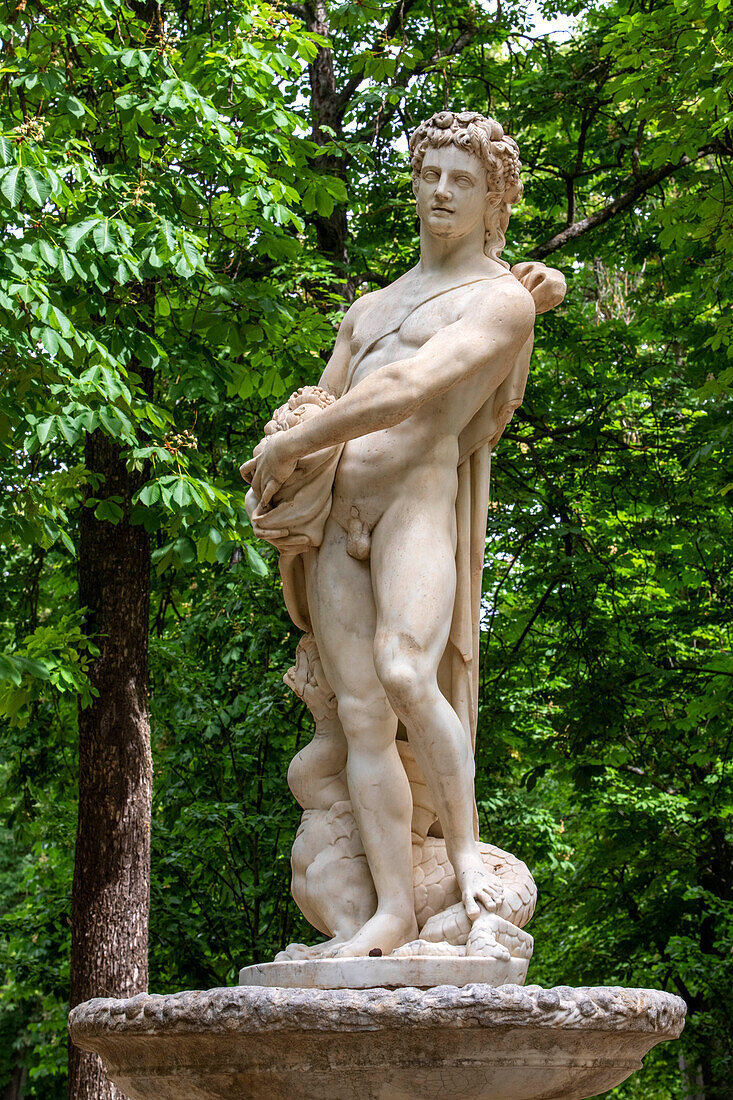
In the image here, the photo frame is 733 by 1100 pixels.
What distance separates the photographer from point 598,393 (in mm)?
10914

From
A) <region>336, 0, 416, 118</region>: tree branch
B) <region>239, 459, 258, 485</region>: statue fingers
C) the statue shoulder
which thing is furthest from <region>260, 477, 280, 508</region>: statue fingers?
<region>336, 0, 416, 118</region>: tree branch

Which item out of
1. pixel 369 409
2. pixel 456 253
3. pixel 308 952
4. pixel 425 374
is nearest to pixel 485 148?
pixel 456 253

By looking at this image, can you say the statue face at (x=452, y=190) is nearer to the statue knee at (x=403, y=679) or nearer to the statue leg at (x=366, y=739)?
the statue leg at (x=366, y=739)

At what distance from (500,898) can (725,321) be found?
5052 mm

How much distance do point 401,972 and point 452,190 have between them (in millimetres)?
2544

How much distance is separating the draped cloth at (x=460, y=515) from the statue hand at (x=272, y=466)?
0.04 m

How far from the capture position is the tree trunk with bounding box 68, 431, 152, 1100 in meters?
7.67

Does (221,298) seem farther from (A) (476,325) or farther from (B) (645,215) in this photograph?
(B) (645,215)

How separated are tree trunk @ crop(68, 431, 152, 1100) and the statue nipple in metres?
3.66

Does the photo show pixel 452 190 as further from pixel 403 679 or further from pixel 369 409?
pixel 403 679

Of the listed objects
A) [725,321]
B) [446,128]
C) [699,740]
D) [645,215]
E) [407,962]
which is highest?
[645,215]

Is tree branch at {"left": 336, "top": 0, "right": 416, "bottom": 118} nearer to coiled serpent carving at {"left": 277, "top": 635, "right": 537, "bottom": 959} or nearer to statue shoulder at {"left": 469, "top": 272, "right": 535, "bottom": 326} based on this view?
statue shoulder at {"left": 469, "top": 272, "right": 535, "bottom": 326}

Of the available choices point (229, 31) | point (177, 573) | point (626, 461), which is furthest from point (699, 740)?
point (229, 31)

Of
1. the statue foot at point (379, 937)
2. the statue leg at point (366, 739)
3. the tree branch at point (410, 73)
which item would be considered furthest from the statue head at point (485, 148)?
the tree branch at point (410, 73)
